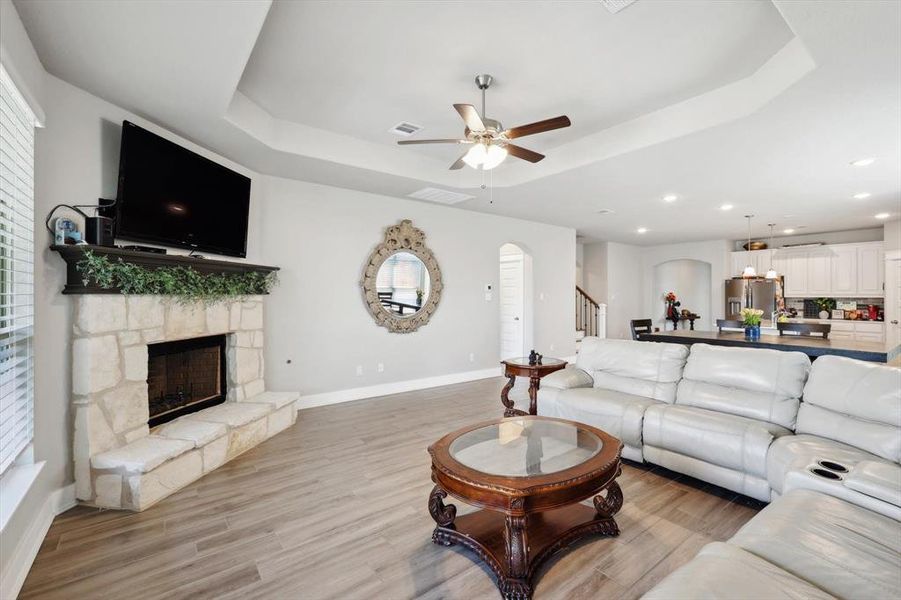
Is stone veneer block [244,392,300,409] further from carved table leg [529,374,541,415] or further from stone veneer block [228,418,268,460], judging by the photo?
carved table leg [529,374,541,415]

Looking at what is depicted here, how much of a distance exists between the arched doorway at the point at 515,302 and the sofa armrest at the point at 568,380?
142 inches

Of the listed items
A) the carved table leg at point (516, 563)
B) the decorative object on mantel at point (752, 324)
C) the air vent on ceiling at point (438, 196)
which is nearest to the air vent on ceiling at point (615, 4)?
the carved table leg at point (516, 563)

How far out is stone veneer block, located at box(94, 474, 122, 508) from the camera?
2699 millimetres

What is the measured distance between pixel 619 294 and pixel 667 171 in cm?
627

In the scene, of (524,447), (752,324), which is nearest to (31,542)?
(524,447)

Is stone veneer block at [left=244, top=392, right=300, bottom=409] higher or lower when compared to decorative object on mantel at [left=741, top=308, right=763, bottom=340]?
lower

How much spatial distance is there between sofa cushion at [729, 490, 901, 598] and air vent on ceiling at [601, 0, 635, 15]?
2739mm

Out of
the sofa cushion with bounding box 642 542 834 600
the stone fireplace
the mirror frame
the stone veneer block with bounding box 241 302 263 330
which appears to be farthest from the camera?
the mirror frame

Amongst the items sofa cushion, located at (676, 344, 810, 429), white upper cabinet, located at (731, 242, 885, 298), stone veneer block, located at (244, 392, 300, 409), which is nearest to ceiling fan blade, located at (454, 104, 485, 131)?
sofa cushion, located at (676, 344, 810, 429)

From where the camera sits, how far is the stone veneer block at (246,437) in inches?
139

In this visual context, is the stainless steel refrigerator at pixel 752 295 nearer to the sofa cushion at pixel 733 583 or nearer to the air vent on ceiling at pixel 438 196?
the air vent on ceiling at pixel 438 196

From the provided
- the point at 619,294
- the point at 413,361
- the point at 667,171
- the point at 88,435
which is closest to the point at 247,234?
the point at 88,435

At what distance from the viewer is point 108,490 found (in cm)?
270

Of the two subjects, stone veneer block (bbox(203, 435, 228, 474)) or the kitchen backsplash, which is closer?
stone veneer block (bbox(203, 435, 228, 474))
